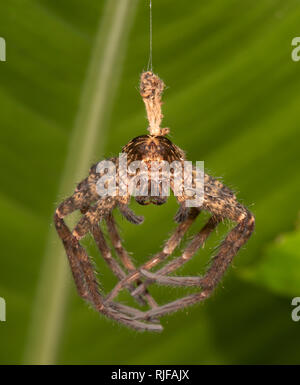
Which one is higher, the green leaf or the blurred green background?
the blurred green background

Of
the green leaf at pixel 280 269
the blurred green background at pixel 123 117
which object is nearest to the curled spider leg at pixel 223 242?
the green leaf at pixel 280 269

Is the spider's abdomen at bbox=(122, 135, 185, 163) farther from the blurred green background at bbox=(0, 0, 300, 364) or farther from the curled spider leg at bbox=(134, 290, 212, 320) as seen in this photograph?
the blurred green background at bbox=(0, 0, 300, 364)

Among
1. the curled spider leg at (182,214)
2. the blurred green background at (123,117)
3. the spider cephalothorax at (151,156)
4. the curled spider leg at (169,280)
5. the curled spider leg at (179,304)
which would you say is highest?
the blurred green background at (123,117)

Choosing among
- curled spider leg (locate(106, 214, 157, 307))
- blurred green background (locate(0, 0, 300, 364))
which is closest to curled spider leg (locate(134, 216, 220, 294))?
curled spider leg (locate(106, 214, 157, 307))

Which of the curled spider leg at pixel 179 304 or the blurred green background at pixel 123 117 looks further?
the blurred green background at pixel 123 117

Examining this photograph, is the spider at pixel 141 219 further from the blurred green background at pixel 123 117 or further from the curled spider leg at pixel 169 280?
the blurred green background at pixel 123 117

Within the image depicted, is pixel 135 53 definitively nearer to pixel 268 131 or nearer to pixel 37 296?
pixel 268 131
